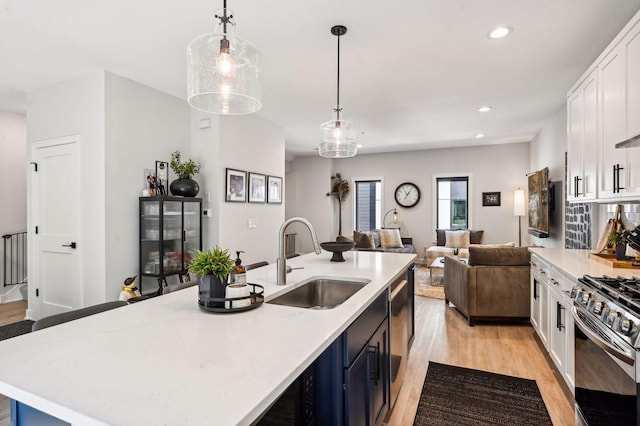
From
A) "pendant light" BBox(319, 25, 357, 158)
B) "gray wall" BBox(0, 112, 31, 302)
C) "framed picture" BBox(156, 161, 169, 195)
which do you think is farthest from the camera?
"gray wall" BBox(0, 112, 31, 302)

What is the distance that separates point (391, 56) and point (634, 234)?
2221 mm

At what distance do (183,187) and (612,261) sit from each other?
3.93 meters

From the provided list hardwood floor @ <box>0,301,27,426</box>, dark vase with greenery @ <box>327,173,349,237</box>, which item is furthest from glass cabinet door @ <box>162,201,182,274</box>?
dark vase with greenery @ <box>327,173,349,237</box>

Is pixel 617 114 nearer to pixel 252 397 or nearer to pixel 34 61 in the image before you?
pixel 252 397

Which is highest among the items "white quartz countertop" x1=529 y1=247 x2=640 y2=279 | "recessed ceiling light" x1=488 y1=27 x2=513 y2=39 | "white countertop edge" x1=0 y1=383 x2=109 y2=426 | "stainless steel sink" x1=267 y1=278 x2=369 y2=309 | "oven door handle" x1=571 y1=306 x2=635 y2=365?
"recessed ceiling light" x1=488 y1=27 x2=513 y2=39

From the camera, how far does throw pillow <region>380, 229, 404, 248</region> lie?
7355 mm

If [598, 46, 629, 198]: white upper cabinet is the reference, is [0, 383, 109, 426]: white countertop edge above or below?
below

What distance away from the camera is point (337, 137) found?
3146mm

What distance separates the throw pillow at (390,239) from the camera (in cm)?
736

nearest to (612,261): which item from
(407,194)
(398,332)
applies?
(398,332)

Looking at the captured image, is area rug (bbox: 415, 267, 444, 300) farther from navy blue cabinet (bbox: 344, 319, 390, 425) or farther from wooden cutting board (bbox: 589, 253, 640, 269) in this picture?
navy blue cabinet (bbox: 344, 319, 390, 425)

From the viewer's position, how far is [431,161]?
7895 millimetres

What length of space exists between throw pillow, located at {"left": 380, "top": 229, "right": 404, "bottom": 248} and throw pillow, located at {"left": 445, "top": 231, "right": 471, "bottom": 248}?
981 mm

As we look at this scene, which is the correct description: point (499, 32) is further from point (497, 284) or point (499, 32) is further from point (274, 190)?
point (274, 190)
